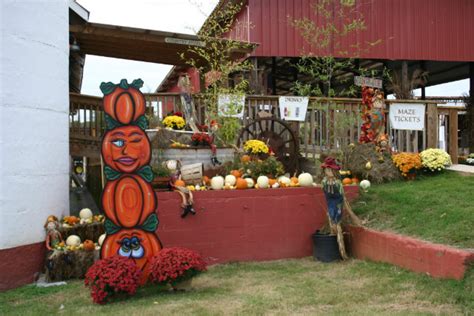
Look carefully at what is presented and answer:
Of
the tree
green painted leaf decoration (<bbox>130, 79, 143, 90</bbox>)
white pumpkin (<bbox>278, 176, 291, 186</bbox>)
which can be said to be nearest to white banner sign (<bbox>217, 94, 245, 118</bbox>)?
the tree

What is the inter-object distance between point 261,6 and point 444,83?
13.5m

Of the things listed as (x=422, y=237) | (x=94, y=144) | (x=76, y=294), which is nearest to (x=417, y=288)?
(x=422, y=237)

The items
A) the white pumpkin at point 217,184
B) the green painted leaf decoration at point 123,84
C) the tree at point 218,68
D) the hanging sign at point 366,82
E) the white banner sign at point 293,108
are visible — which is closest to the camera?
the green painted leaf decoration at point 123,84

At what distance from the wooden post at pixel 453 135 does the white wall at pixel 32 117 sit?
23.7 feet

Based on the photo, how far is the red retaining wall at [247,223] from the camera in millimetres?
7039

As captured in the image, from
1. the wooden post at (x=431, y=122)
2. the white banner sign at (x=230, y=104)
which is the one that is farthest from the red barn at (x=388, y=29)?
the wooden post at (x=431, y=122)

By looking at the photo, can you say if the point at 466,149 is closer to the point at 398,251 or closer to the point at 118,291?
the point at 398,251

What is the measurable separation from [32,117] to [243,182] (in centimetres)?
305

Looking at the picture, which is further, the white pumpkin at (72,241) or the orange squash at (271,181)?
the orange squash at (271,181)

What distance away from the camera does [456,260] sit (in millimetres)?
4770

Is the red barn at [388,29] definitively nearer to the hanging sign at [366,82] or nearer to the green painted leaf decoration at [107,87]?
the hanging sign at [366,82]

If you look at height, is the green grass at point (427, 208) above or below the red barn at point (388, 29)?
below

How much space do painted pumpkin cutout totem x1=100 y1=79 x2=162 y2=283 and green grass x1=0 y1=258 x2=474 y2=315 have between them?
0.55 m

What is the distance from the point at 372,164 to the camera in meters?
8.58
